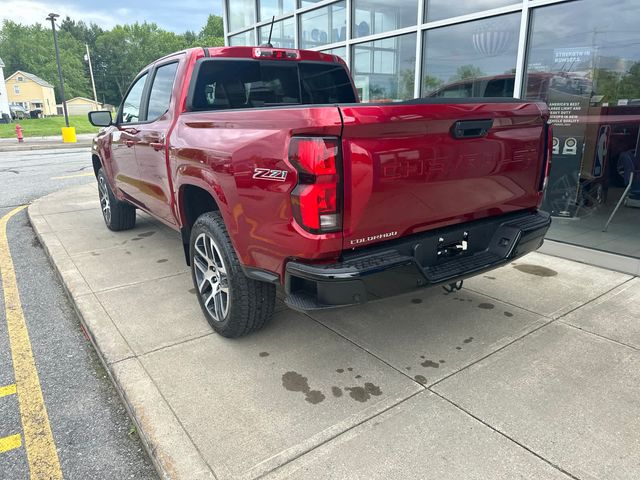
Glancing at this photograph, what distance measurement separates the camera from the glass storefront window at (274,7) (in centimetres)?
900

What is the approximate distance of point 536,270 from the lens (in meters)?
4.57

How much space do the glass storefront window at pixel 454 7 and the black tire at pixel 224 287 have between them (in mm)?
4268

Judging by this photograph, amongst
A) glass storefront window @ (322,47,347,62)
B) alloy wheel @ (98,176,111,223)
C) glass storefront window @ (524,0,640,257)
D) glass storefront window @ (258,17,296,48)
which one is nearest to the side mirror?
alloy wheel @ (98,176,111,223)

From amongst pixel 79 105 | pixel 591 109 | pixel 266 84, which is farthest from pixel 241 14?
pixel 79 105

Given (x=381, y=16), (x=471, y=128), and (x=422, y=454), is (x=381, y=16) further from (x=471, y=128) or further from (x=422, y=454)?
(x=422, y=454)

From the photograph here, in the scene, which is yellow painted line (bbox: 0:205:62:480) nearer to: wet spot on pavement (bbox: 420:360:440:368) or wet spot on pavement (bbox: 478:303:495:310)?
wet spot on pavement (bbox: 420:360:440:368)

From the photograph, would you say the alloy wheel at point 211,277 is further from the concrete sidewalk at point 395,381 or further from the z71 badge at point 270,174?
the z71 badge at point 270,174

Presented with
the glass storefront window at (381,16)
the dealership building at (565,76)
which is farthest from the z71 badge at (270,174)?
the glass storefront window at (381,16)

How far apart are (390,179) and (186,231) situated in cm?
194

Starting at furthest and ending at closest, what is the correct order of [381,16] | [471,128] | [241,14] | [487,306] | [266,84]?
[241,14] < [381,16] < [266,84] < [487,306] < [471,128]

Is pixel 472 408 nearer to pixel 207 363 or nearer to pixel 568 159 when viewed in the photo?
pixel 207 363

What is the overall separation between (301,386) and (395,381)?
1.84ft

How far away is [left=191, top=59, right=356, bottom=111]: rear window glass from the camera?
3689 millimetres

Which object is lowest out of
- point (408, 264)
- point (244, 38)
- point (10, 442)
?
point (10, 442)
